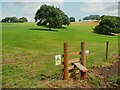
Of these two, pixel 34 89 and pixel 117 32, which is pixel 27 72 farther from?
pixel 117 32

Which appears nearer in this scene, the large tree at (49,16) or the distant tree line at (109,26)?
the large tree at (49,16)

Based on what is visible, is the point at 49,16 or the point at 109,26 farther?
the point at 109,26

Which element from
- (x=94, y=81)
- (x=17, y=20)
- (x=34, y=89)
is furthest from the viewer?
(x=17, y=20)

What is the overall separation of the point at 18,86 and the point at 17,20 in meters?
120

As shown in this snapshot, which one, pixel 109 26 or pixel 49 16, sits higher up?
pixel 49 16

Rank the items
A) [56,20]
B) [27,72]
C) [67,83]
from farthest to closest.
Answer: [56,20], [27,72], [67,83]

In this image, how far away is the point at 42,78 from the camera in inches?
371

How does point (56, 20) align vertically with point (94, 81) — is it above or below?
above

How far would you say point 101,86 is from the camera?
28.8ft

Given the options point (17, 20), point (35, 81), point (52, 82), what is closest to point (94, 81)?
point (52, 82)

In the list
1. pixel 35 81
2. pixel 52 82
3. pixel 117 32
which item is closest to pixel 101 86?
pixel 52 82

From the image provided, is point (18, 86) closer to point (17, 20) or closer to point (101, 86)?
point (101, 86)

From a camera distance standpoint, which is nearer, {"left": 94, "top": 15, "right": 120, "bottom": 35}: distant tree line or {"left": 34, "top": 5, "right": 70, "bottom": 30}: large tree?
{"left": 34, "top": 5, "right": 70, "bottom": 30}: large tree

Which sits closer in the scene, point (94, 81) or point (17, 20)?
point (94, 81)
